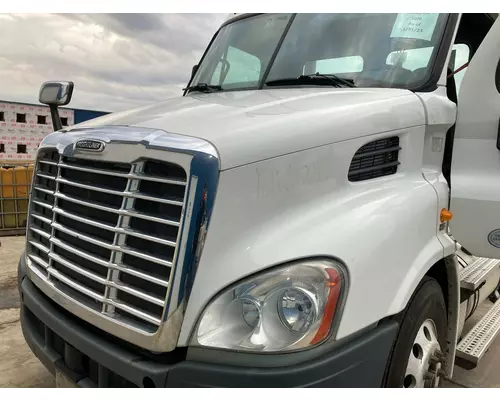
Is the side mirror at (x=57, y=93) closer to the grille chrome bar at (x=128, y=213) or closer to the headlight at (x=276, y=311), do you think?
the grille chrome bar at (x=128, y=213)

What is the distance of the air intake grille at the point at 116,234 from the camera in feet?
6.14

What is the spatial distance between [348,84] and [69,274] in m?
1.92

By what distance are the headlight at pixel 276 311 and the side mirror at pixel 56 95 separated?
2.05 metres

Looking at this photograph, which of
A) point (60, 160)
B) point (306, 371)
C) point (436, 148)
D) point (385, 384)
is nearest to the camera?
point (306, 371)

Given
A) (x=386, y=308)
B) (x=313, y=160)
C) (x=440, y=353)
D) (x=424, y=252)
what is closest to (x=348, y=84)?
(x=313, y=160)

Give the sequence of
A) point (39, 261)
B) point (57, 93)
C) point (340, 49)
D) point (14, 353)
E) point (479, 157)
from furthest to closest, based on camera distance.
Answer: point (14, 353) → point (57, 93) → point (340, 49) → point (479, 157) → point (39, 261)

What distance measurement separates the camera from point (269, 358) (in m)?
1.76

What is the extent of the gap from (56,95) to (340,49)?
6.59 feet

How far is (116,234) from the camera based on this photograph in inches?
79.1

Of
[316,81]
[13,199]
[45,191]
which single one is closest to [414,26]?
[316,81]

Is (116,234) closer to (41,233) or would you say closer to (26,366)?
(41,233)

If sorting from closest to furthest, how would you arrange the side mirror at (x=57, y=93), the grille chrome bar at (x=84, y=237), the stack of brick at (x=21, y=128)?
the grille chrome bar at (x=84, y=237), the side mirror at (x=57, y=93), the stack of brick at (x=21, y=128)

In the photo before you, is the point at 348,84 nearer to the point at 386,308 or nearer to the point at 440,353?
the point at 386,308

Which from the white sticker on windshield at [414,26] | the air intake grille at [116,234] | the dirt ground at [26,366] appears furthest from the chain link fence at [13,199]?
the white sticker on windshield at [414,26]
